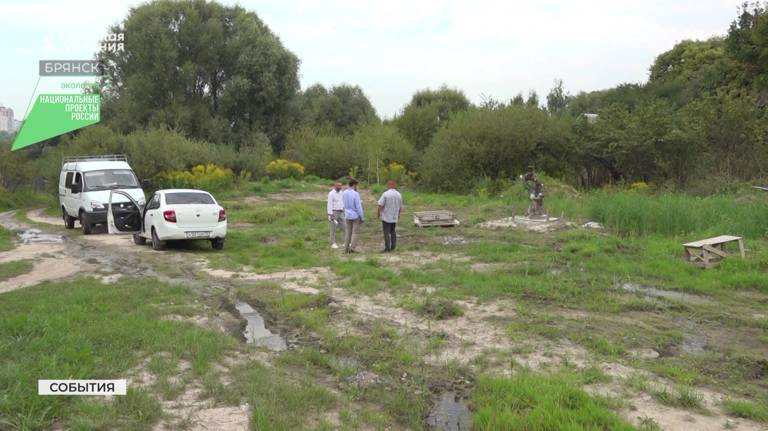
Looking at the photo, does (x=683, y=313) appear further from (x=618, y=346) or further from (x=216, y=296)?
(x=216, y=296)

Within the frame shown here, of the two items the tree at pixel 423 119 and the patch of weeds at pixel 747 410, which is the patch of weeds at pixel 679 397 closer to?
the patch of weeds at pixel 747 410

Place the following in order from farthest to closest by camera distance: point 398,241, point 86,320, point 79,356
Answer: point 398,241
point 86,320
point 79,356

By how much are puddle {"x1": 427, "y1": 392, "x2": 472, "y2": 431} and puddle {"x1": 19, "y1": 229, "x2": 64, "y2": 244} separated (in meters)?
14.6

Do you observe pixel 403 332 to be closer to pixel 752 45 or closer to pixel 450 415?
pixel 450 415

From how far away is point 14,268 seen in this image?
1109 cm

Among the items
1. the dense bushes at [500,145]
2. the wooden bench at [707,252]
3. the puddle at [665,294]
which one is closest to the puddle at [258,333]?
the puddle at [665,294]

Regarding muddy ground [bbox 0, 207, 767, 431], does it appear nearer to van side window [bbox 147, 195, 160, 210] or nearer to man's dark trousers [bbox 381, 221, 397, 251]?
man's dark trousers [bbox 381, 221, 397, 251]

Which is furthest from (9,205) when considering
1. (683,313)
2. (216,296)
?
(683,313)

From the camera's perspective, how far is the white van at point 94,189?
17.8 meters

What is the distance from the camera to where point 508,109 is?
93.2ft

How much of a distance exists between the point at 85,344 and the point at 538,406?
4282 mm

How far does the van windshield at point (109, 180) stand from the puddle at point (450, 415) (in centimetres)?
1607

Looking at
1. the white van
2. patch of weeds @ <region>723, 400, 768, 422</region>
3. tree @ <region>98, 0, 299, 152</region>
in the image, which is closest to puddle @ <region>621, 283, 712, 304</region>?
patch of weeds @ <region>723, 400, 768, 422</region>

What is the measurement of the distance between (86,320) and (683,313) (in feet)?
24.3
